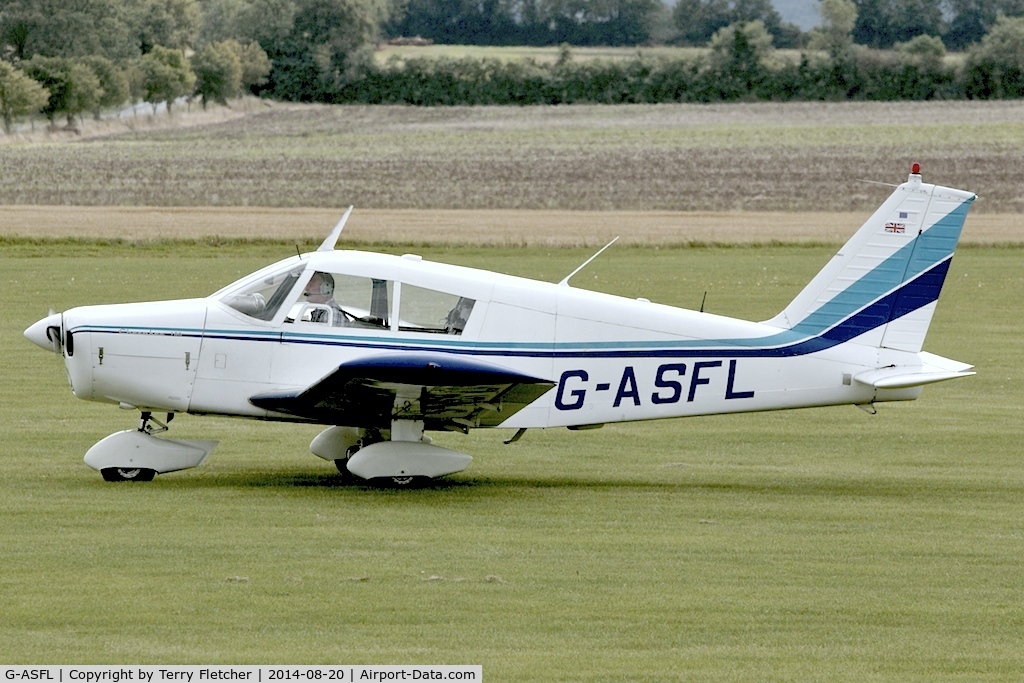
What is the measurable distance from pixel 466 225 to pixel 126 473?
102 ft

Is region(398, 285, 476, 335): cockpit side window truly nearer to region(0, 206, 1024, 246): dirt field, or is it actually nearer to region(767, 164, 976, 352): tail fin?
region(767, 164, 976, 352): tail fin

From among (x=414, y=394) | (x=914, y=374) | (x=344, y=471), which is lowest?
(x=344, y=471)

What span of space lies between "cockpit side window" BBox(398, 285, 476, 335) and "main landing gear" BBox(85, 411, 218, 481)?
6.53 ft

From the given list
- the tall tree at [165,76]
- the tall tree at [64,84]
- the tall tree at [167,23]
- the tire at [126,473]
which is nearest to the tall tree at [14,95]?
the tall tree at [64,84]

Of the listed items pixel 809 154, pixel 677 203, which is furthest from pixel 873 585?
pixel 809 154

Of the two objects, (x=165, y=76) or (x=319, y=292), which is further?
(x=165, y=76)

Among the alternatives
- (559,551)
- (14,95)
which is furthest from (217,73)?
(559,551)

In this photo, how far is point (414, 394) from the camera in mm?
11367

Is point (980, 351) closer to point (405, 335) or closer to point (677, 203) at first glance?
point (405, 335)

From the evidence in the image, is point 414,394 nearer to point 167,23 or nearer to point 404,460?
point 404,460

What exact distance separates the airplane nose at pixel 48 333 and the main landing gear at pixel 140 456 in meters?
0.89

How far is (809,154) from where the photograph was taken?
262 feet

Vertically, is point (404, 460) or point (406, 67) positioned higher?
point (404, 460)

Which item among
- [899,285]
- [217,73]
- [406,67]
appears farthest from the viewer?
[406,67]
